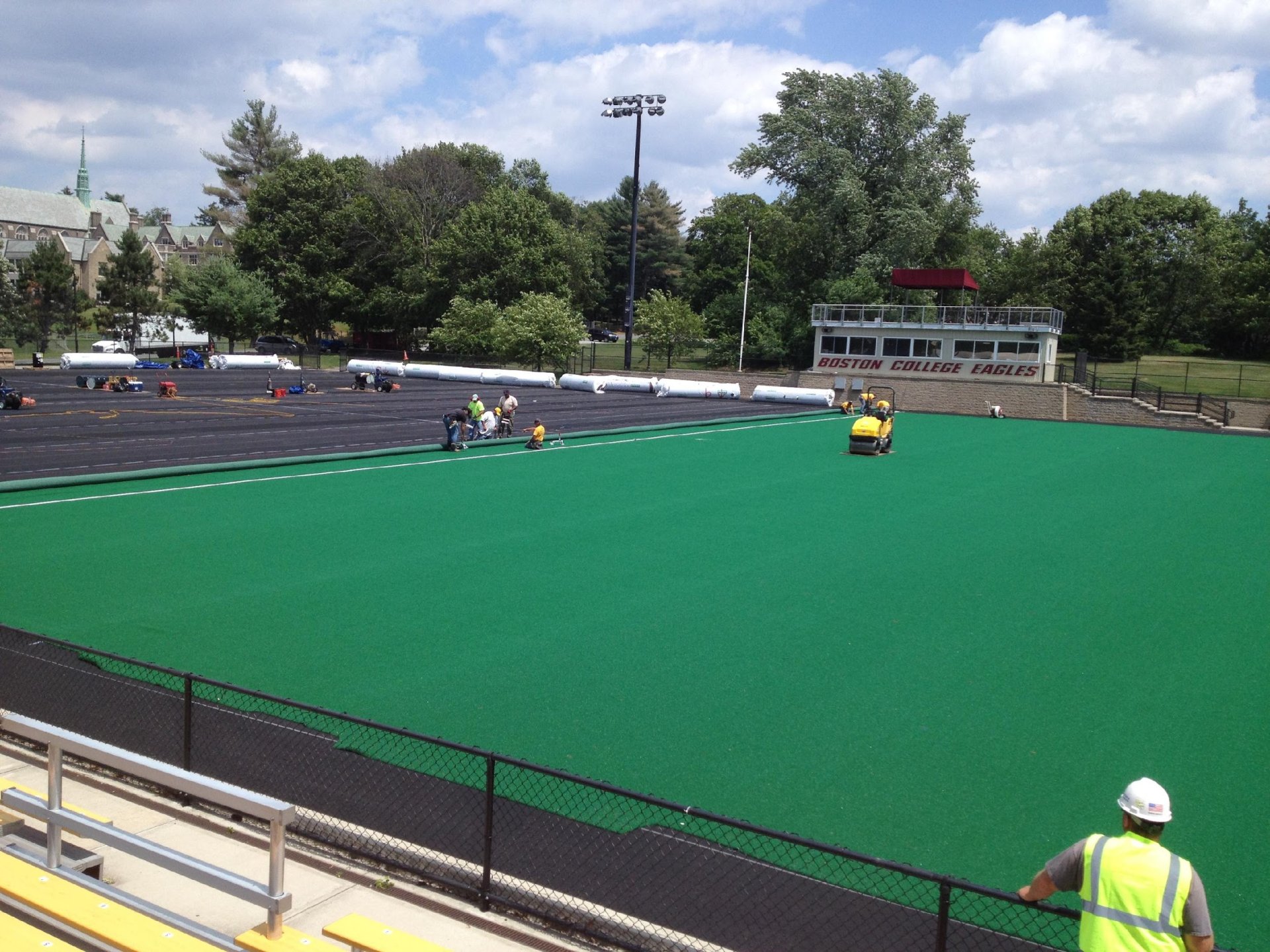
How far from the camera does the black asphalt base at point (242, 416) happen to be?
25609 millimetres

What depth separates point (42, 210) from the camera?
406 ft

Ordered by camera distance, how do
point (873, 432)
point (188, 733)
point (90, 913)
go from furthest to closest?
point (873, 432)
point (188, 733)
point (90, 913)

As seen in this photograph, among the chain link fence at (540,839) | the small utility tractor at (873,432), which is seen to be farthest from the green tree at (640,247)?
the chain link fence at (540,839)

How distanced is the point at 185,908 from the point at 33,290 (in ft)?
239

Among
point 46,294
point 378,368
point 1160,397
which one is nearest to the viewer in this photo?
point 1160,397

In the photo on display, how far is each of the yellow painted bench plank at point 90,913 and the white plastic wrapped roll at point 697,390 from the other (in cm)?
4771

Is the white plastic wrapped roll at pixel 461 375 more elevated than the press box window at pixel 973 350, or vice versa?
the press box window at pixel 973 350

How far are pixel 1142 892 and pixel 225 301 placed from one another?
70669mm

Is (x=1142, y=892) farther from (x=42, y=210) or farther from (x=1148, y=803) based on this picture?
(x=42, y=210)

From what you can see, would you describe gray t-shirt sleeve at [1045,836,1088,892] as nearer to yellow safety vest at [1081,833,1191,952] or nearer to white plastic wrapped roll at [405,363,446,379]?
yellow safety vest at [1081,833,1191,952]

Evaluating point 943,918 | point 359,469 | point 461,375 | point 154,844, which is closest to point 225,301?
point 461,375

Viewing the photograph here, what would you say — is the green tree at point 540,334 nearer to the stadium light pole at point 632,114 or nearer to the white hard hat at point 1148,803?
the stadium light pole at point 632,114

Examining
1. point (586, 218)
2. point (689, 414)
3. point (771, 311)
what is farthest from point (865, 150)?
point (586, 218)

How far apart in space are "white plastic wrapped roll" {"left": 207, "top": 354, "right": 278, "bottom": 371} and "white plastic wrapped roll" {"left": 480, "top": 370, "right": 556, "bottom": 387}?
42.4 feet
